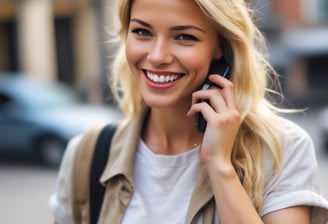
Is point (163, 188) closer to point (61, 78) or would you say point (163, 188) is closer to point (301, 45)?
point (61, 78)

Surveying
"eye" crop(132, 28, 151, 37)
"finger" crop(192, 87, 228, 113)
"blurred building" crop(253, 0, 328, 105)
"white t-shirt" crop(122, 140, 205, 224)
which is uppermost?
"eye" crop(132, 28, 151, 37)

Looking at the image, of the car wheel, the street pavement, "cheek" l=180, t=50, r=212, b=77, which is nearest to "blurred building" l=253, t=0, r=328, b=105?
the street pavement

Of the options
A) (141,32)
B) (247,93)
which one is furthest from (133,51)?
(247,93)

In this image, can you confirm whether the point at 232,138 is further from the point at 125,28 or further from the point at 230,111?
the point at 125,28

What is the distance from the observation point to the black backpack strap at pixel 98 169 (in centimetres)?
221

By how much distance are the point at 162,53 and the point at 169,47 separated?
3cm

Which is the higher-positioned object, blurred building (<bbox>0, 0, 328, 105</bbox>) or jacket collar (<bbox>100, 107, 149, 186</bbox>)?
jacket collar (<bbox>100, 107, 149, 186</bbox>)

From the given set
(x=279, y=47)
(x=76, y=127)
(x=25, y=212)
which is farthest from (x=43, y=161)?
(x=279, y=47)

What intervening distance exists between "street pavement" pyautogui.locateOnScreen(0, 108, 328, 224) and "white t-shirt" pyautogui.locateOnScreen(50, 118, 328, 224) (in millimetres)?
5688

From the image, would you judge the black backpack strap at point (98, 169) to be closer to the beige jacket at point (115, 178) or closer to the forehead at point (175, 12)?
the beige jacket at point (115, 178)

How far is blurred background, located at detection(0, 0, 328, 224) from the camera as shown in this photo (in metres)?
10.6

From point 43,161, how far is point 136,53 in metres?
9.13

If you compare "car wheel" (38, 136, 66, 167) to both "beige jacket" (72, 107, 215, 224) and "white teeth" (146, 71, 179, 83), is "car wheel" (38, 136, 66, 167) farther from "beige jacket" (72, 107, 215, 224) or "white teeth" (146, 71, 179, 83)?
"white teeth" (146, 71, 179, 83)

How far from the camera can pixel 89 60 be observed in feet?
74.7
